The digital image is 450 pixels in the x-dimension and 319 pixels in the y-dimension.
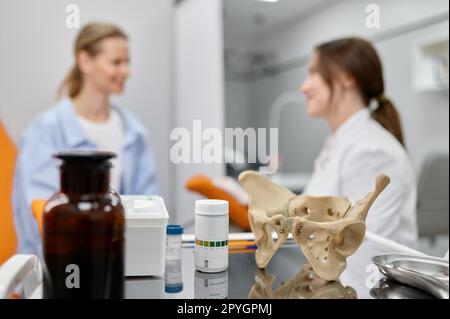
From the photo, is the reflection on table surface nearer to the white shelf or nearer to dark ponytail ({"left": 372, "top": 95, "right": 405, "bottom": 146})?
dark ponytail ({"left": 372, "top": 95, "right": 405, "bottom": 146})

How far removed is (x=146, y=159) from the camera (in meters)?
1.63

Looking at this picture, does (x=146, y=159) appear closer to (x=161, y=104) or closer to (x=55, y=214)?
(x=161, y=104)

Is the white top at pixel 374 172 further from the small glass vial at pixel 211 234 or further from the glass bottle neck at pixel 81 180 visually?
the glass bottle neck at pixel 81 180

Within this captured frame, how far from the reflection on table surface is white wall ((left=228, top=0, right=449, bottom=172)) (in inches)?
22.9

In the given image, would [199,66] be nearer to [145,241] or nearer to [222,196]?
[222,196]

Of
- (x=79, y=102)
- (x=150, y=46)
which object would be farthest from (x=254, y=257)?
(x=150, y=46)

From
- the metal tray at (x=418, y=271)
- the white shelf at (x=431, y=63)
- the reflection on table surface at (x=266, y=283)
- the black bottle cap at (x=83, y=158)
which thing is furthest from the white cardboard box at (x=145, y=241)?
the white shelf at (x=431, y=63)

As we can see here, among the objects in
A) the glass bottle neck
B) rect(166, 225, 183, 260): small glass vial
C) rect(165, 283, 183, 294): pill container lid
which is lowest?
rect(165, 283, 183, 294): pill container lid

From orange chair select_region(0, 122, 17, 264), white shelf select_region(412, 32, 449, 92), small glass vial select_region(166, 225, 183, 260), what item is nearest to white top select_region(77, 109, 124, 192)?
orange chair select_region(0, 122, 17, 264)

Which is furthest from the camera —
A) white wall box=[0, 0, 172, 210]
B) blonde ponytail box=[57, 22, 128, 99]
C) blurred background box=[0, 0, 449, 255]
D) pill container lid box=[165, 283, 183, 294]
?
blurred background box=[0, 0, 449, 255]

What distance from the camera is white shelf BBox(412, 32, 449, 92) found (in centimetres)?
149

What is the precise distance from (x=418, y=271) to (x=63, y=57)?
931 millimetres

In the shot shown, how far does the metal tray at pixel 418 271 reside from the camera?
485 millimetres

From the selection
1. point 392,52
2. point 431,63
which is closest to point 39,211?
point 431,63
